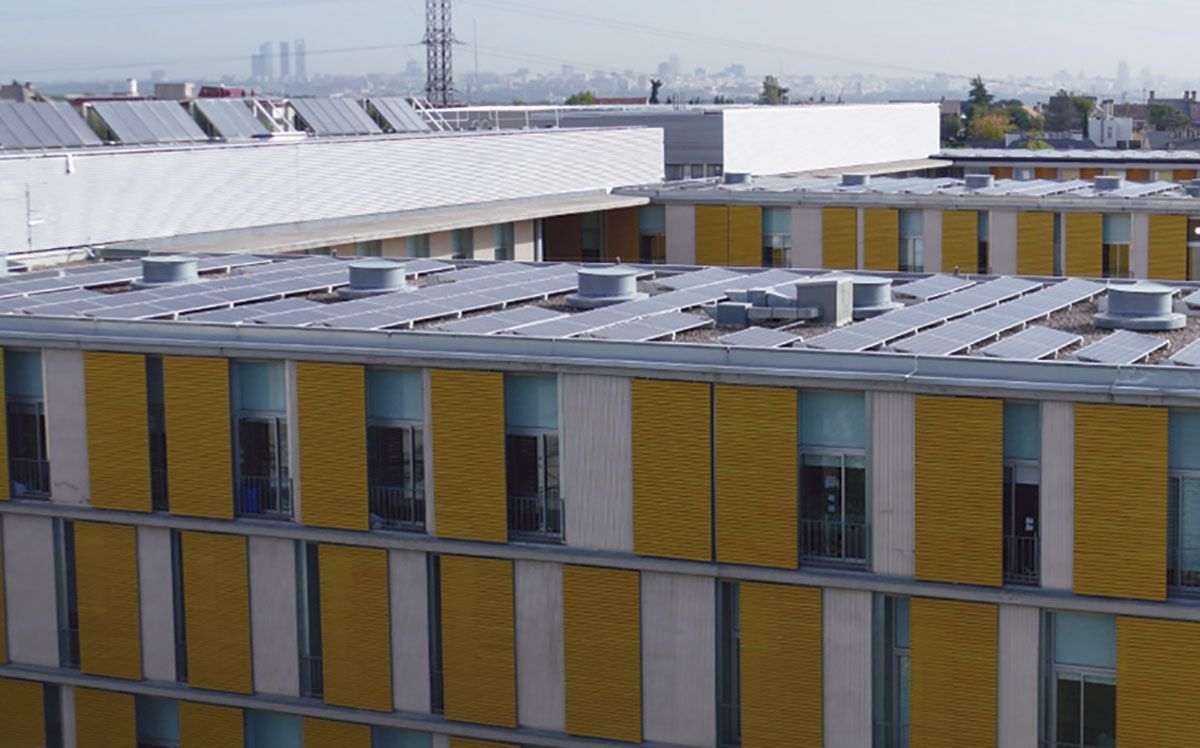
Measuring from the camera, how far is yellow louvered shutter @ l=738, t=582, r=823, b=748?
26.3m

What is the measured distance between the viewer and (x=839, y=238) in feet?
192

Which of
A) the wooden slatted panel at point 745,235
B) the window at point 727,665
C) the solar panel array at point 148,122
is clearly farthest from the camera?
the wooden slatted panel at point 745,235

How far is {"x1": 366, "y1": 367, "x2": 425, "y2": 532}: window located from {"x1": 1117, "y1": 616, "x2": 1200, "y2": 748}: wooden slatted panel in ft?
34.8

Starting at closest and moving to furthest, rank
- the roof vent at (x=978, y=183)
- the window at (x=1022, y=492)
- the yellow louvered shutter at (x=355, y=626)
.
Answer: the window at (x=1022, y=492)
the yellow louvered shutter at (x=355, y=626)
the roof vent at (x=978, y=183)

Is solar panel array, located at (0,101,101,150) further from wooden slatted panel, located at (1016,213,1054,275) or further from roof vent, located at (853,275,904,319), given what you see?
roof vent, located at (853,275,904,319)

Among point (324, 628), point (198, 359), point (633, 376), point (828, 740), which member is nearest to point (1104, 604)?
point (828, 740)

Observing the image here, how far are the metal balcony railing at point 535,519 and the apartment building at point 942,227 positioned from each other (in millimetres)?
30660

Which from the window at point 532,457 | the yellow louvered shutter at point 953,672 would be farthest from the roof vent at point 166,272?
the yellow louvered shutter at point 953,672

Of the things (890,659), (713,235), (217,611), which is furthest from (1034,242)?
(217,611)

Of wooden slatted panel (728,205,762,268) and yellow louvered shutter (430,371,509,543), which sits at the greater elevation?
wooden slatted panel (728,205,762,268)

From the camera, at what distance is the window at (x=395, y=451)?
28.8 m

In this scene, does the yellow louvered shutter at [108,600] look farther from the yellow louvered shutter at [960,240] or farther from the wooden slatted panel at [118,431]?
the yellow louvered shutter at [960,240]

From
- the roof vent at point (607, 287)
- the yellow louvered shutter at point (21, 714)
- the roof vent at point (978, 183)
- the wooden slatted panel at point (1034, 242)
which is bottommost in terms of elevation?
the yellow louvered shutter at point (21, 714)

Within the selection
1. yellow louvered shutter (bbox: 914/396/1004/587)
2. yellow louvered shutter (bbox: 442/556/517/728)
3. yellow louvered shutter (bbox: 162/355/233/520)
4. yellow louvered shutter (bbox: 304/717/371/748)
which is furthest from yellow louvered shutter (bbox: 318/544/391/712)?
yellow louvered shutter (bbox: 914/396/1004/587)
